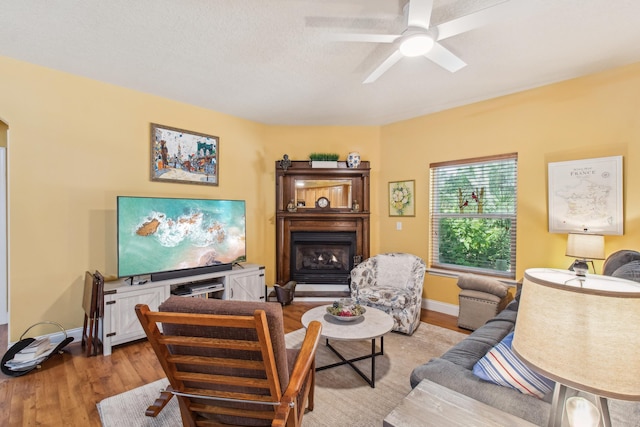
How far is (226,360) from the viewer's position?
1260 millimetres

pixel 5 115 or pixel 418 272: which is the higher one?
pixel 5 115

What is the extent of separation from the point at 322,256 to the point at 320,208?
794 millimetres

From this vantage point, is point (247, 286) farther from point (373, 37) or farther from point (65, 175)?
point (373, 37)

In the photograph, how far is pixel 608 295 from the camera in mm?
650

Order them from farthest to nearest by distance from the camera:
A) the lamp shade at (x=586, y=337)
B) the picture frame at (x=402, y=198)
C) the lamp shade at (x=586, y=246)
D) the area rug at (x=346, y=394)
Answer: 1. the picture frame at (x=402, y=198)
2. the lamp shade at (x=586, y=246)
3. the area rug at (x=346, y=394)
4. the lamp shade at (x=586, y=337)

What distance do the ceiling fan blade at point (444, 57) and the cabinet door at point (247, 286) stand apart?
3206 millimetres

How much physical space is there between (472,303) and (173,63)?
3.99 meters

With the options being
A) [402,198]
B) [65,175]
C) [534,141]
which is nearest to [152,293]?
[65,175]

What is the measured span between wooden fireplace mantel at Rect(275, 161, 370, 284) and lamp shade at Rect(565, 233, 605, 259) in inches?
95.0

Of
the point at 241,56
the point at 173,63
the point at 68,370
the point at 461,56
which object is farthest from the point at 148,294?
the point at 461,56

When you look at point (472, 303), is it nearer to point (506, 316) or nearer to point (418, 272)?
point (418, 272)

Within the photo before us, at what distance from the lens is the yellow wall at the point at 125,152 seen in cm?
269

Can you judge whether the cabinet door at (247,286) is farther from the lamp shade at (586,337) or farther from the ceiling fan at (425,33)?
the lamp shade at (586,337)

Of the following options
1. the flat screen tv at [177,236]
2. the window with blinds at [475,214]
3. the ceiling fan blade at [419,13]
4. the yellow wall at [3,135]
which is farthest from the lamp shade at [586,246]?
the yellow wall at [3,135]
